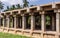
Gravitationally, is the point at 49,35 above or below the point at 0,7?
below

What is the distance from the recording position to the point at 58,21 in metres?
13.8

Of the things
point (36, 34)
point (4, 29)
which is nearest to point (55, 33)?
point (36, 34)

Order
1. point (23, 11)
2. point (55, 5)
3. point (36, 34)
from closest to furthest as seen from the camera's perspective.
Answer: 1. point (55, 5)
2. point (36, 34)
3. point (23, 11)

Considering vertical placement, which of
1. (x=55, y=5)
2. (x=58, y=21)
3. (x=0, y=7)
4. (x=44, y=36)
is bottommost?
(x=44, y=36)

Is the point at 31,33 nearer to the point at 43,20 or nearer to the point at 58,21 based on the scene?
the point at 43,20

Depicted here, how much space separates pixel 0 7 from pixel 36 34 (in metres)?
68.1

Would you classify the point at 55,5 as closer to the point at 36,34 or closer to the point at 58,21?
the point at 58,21

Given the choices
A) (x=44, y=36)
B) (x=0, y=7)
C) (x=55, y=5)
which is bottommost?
(x=44, y=36)

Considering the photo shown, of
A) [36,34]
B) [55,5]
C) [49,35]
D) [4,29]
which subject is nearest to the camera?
[55,5]

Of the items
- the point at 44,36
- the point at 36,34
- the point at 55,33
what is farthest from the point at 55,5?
the point at 36,34

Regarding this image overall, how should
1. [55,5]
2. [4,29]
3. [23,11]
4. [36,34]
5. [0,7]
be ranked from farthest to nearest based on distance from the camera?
[0,7], [4,29], [23,11], [36,34], [55,5]

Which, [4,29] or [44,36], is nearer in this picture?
[44,36]

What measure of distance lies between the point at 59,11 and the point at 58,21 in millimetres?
725

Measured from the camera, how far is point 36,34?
1711 centimetres
